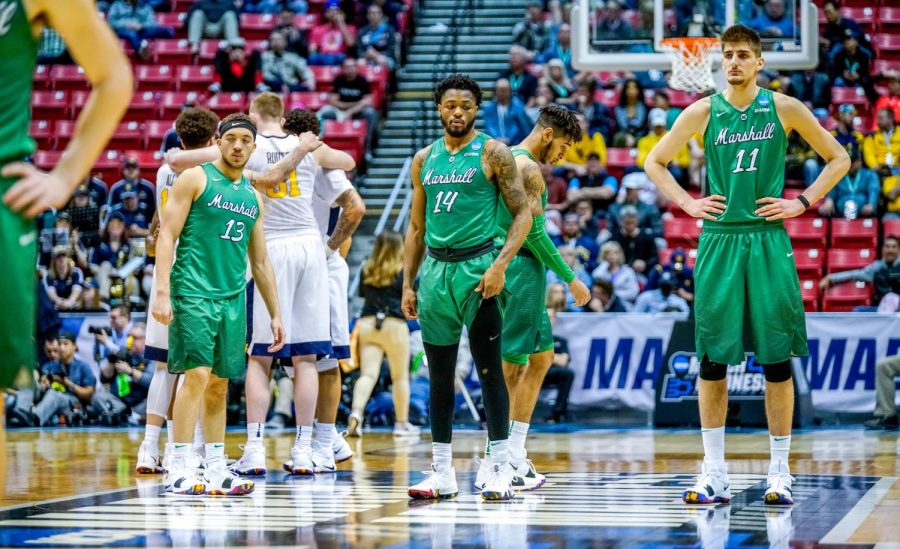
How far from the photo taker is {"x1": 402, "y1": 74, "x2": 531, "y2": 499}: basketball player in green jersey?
258 inches

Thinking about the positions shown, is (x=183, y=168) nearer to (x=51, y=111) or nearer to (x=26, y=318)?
(x=26, y=318)

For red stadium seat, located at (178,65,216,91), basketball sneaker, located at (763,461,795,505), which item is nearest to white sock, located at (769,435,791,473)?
basketball sneaker, located at (763,461,795,505)

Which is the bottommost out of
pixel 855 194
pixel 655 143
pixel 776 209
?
pixel 776 209

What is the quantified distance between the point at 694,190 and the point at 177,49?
29.3 feet

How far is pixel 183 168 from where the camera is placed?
787 centimetres

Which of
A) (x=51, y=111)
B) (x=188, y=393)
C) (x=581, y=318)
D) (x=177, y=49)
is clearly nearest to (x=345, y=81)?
(x=177, y=49)

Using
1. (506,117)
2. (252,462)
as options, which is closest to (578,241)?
(506,117)

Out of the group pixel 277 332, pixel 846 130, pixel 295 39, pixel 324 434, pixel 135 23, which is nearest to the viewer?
pixel 277 332

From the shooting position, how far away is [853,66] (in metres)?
18.0

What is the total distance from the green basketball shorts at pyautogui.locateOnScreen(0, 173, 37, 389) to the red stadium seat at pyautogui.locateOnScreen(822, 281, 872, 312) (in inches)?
493

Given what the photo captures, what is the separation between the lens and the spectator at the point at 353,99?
1887 centimetres

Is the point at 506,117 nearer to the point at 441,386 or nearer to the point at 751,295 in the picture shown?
the point at 441,386

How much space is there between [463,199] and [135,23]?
16.3m

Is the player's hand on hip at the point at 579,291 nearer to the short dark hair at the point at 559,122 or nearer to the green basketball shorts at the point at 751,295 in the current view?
the short dark hair at the point at 559,122
